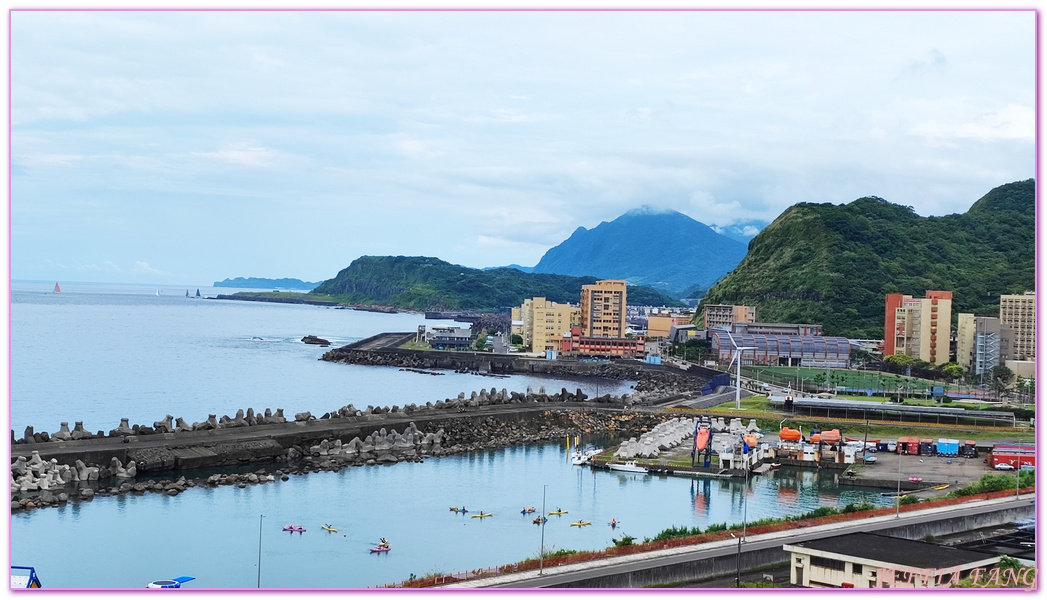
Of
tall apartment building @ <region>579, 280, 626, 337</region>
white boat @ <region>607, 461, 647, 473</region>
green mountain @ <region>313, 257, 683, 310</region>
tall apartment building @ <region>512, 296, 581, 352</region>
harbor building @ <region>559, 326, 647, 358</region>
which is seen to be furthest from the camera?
green mountain @ <region>313, 257, 683, 310</region>

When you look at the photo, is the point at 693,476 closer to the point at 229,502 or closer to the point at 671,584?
the point at 229,502

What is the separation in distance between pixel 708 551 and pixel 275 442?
39.3 ft

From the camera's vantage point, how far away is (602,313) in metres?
57.1

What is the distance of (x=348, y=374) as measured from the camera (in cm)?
4700

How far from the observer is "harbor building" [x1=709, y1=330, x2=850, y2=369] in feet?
154

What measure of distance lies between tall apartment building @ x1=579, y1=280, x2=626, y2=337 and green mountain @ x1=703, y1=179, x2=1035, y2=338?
10.9 m

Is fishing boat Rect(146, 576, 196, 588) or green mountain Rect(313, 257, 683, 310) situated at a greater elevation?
green mountain Rect(313, 257, 683, 310)

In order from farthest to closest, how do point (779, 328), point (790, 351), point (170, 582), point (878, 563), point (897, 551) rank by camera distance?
point (779, 328) → point (790, 351) → point (170, 582) → point (897, 551) → point (878, 563)

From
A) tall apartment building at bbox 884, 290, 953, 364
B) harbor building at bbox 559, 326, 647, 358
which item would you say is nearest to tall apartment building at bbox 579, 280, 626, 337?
harbor building at bbox 559, 326, 647, 358

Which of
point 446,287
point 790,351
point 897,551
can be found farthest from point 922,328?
point 446,287

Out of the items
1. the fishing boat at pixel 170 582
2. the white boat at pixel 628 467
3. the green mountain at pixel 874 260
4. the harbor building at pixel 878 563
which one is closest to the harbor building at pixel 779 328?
the green mountain at pixel 874 260

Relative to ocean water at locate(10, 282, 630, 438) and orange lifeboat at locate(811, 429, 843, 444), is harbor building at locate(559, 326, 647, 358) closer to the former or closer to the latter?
ocean water at locate(10, 282, 630, 438)

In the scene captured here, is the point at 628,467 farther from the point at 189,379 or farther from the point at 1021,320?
the point at 1021,320

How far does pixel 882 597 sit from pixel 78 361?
47313mm
